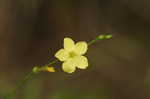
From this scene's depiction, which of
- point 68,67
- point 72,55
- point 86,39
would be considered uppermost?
point 86,39

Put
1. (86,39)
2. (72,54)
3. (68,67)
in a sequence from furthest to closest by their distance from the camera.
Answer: (86,39), (72,54), (68,67)

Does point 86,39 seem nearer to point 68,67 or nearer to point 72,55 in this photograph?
point 72,55

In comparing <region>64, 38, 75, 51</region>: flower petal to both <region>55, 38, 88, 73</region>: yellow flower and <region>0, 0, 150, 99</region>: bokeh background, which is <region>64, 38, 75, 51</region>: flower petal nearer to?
<region>55, 38, 88, 73</region>: yellow flower

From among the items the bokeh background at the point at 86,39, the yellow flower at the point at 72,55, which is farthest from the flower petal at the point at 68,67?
the bokeh background at the point at 86,39

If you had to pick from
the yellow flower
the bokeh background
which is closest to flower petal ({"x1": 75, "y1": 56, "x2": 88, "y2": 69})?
the yellow flower

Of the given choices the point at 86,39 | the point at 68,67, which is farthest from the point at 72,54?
the point at 86,39

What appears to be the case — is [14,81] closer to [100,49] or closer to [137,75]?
[100,49]

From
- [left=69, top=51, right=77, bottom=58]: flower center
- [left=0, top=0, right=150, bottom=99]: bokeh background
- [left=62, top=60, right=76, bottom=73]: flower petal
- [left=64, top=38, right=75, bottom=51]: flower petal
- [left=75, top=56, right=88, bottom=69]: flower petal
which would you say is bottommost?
[left=62, top=60, right=76, bottom=73]: flower petal
